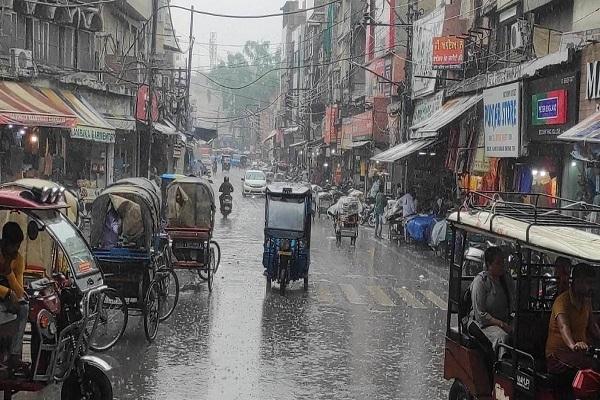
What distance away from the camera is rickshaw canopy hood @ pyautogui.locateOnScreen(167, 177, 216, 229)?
16641mm

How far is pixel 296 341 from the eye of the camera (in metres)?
11.7

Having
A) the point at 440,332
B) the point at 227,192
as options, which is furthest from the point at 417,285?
the point at 227,192

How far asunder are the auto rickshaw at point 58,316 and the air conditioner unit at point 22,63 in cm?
1655

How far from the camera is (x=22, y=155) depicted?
2417 cm

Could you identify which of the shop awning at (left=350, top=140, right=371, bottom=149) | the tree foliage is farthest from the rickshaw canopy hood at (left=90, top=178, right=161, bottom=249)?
the tree foliage

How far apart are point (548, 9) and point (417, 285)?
28.3ft

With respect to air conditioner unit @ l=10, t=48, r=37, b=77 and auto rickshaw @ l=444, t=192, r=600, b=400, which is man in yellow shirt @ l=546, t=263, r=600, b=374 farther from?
air conditioner unit @ l=10, t=48, r=37, b=77

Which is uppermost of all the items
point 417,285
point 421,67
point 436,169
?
point 421,67

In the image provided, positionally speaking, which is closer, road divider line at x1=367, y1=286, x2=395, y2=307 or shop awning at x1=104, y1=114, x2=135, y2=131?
road divider line at x1=367, y1=286, x2=395, y2=307

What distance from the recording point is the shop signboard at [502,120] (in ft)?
65.6

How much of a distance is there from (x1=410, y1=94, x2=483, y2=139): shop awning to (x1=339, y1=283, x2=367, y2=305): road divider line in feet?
27.3

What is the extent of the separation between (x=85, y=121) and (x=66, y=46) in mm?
4597

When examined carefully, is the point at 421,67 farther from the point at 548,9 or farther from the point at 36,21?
the point at 36,21

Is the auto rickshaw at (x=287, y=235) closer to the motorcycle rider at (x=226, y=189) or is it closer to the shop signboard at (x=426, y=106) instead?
the shop signboard at (x=426, y=106)
